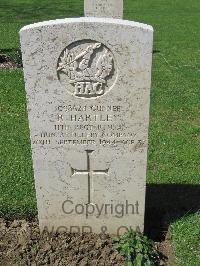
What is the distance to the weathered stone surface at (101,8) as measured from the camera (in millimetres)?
9969

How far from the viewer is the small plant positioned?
4.11m

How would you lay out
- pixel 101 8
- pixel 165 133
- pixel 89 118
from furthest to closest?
pixel 101 8 < pixel 165 133 < pixel 89 118

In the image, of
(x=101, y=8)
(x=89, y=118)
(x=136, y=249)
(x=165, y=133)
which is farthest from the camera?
(x=101, y=8)

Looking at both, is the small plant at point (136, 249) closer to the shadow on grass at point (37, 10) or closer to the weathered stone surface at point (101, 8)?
the weathered stone surface at point (101, 8)

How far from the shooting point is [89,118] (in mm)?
4023

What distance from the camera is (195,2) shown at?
82.0 feet

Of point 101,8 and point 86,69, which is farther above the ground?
point 86,69

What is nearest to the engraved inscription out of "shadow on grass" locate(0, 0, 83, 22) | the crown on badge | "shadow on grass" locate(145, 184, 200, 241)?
the crown on badge

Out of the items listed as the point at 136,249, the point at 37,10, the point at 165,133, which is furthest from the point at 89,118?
the point at 37,10

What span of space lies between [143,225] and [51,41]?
7.05ft

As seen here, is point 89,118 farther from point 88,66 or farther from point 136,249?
point 136,249

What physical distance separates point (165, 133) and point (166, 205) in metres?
2.30

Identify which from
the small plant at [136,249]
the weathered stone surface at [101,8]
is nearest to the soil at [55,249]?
the small plant at [136,249]

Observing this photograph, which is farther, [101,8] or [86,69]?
[101,8]
